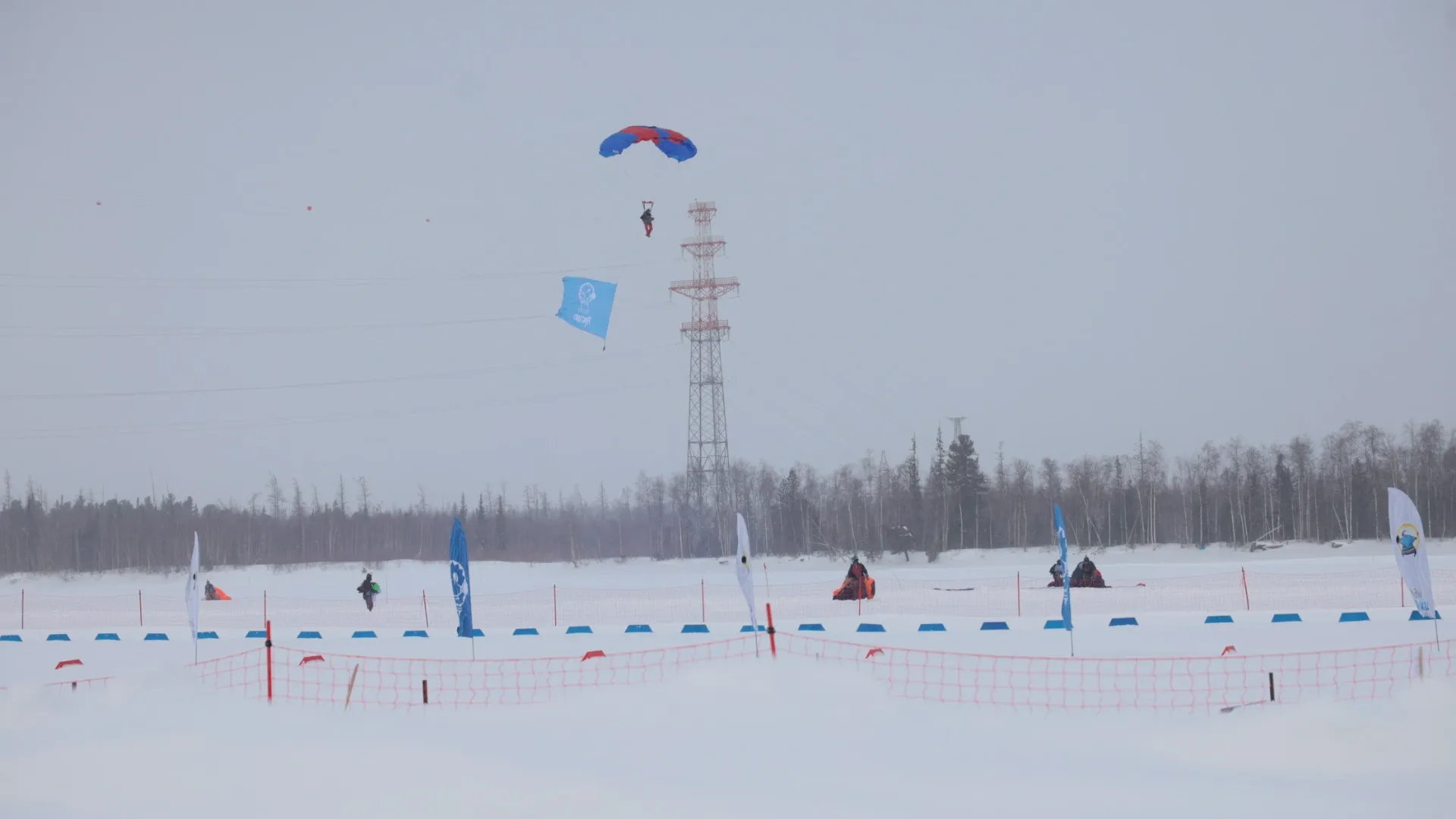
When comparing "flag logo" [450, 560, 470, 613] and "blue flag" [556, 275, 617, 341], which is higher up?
"blue flag" [556, 275, 617, 341]

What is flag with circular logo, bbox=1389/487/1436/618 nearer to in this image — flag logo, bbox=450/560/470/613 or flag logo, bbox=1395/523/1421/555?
flag logo, bbox=1395/523/1421/555

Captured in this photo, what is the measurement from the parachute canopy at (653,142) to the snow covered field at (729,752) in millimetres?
13602

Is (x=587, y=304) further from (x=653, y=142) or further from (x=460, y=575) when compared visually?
(x=460, y=575)

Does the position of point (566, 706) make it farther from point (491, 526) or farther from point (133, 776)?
point (491, 526)

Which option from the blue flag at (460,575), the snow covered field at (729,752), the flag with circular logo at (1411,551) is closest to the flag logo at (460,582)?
the blue flag at (460,575)

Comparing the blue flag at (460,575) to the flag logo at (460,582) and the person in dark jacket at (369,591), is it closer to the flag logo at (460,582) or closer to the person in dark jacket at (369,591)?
the flag logo at (460,582)

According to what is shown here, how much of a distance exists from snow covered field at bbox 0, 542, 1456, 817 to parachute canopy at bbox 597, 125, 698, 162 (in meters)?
13.6

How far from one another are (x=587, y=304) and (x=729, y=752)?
16.5 metres

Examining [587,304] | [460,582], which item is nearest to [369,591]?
[587,304]

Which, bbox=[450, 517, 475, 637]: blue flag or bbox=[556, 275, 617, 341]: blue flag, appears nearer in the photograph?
bbox=[450, 517, 475, 637]: blue flag

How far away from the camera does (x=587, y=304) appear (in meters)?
25.4

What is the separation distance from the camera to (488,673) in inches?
603

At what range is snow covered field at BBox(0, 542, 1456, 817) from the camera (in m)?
8.48

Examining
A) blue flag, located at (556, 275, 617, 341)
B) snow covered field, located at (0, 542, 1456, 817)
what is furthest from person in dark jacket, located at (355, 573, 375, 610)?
snow covered field, located at (0, 542, 1456, 817)
